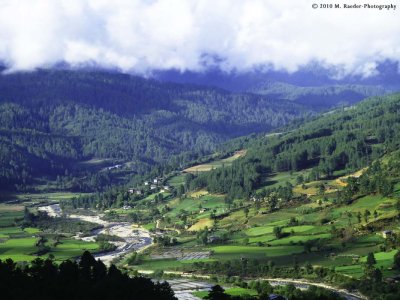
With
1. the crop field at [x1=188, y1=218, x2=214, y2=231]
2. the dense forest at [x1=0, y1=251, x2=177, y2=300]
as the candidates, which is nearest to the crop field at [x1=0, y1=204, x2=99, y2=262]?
the crop field at [x1=188, y1=218, x2=214, y2=231]

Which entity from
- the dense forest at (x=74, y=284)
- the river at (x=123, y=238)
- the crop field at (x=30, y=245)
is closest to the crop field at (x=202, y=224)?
the river at (x=123, y=238)

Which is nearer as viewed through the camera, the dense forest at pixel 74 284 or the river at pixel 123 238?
the dense forest at pixel 74 284

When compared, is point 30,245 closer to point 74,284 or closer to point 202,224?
point 202,224

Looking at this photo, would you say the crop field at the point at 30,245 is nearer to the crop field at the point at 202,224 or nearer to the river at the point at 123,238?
the river at the point at 123,238

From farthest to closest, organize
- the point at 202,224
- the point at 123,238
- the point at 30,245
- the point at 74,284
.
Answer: the point at 123,238
the point at 202,224
the point at 30,245
the point at 74,284

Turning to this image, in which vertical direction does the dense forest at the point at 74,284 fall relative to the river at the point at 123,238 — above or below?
below

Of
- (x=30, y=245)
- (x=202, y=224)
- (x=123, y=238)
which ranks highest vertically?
(x=202, y=224)

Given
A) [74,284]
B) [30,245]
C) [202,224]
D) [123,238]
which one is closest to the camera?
[74,284]

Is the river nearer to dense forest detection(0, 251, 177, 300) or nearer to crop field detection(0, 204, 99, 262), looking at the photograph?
crop field detection(0, 204, 99, 262)

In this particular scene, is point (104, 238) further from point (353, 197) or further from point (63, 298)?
point (63, 298)

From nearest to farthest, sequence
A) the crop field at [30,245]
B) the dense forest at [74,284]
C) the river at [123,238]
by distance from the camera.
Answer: the dense forest at [74,284] → the crop field at [30,245] → the river at [123,238]

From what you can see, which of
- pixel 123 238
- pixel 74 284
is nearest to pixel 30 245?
pixel 123 238

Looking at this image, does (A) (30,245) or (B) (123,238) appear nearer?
(A) (30,245)

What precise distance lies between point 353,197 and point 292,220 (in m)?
16.4
